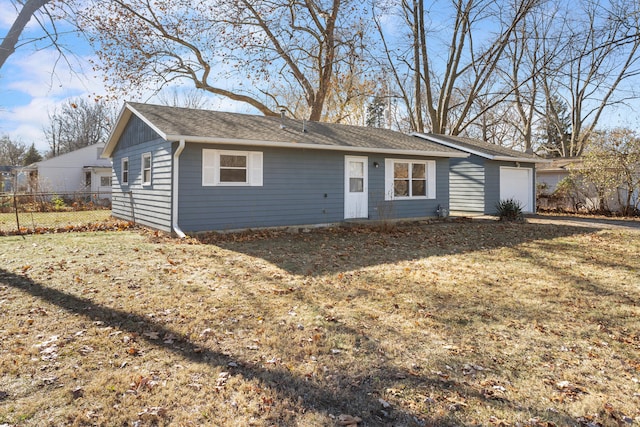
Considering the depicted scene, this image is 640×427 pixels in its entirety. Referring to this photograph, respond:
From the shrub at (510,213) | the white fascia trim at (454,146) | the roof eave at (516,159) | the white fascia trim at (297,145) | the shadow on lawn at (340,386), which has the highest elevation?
the white fascia trim at (454,146)

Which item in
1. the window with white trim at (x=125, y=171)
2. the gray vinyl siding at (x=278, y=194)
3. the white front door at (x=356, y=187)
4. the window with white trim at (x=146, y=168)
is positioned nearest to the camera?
the gray vinyl siding at (x=278, y=194)

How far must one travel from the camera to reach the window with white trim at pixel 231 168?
1038cm

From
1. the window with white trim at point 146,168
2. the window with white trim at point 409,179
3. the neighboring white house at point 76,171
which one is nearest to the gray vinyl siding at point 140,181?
the window with white trim at point 146,168

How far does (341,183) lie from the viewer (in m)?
12.6

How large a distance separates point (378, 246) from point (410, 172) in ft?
18.5

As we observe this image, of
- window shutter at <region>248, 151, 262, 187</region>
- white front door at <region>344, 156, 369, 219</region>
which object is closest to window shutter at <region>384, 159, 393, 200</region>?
white front door at <region>344, 156, 369, 219</region>

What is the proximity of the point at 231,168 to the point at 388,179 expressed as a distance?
18.2ft

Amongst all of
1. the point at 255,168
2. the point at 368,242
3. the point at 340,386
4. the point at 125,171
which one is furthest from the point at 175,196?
the point at 340,386

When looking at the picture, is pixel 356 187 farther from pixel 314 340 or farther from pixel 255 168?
pixel 314 340

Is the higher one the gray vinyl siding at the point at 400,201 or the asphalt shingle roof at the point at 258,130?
the asphalt shingle roof at the point at 258,130

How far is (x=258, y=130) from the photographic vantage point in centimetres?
1167

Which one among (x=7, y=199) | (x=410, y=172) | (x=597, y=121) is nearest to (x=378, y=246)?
(x=410, y=172)

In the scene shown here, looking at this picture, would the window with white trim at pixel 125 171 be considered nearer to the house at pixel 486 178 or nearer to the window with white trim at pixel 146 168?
the window with white trim at pixel 146 168

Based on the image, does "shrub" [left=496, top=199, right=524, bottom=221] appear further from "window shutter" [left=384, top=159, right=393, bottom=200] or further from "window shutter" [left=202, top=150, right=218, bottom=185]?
"window shutter" [left=202, top=150, right=218, bottom=185]
